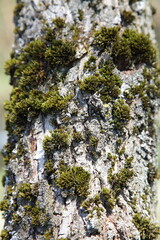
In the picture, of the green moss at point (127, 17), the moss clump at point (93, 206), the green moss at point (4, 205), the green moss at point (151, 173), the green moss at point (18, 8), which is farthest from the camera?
the green moss at point (18, 8)

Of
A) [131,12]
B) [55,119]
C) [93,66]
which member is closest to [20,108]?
[55,119]

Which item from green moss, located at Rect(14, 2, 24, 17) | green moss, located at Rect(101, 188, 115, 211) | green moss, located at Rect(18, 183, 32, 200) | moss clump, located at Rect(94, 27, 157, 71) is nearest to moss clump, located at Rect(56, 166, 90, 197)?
green moss, located at Rect(101, 188, 115, 211)

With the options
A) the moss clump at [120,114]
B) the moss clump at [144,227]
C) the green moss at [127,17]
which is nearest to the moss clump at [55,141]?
the moss clump at [120,114]

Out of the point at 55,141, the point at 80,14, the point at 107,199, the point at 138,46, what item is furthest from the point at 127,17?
the point at 107,199

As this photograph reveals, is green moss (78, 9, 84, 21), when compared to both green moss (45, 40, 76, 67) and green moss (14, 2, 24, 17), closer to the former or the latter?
green moss (45, 40, 76, 67)

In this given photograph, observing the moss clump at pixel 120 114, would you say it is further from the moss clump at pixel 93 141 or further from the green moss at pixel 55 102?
the green moss at pixel 55 102
